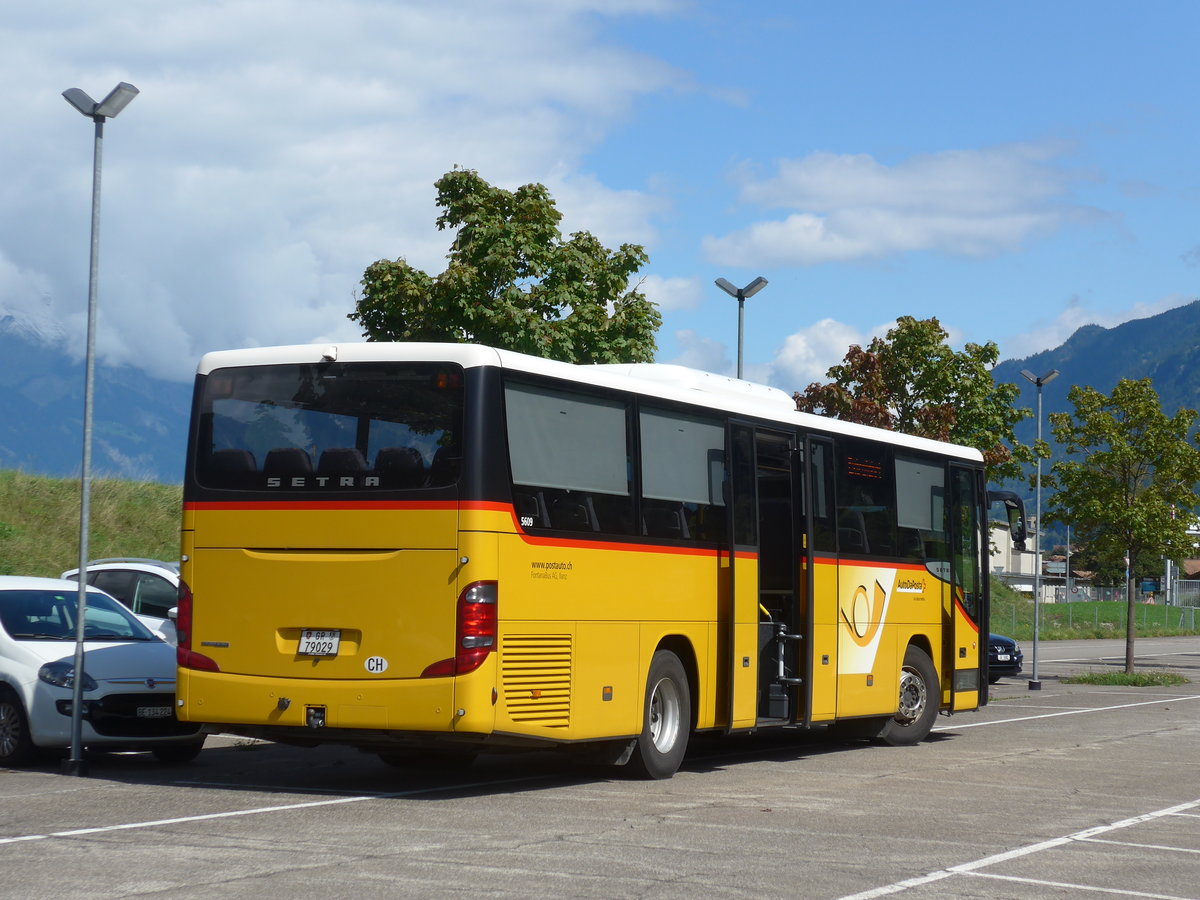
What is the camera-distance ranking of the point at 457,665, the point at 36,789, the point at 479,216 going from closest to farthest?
1. the point at 457,665
2. the point at 36,789
3. the point at 479,216

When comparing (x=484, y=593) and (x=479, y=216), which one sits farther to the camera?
(x=479, y=216)

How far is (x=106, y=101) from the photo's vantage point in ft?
49.3

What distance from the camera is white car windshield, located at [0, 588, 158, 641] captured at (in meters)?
14.8

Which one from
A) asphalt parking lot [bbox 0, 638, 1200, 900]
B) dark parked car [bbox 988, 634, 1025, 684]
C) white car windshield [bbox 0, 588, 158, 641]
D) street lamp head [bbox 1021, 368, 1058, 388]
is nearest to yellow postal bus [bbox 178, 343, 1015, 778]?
asphalt parking lot [bbox 0, 638, 1200, 900]

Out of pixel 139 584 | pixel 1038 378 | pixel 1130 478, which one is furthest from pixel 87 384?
pixel 1130 478

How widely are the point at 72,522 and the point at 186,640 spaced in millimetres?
25659

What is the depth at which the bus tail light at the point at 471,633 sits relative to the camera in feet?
38.6

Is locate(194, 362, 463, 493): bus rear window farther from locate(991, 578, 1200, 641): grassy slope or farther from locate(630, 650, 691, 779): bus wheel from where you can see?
locate(991, 578, 1200, 641): grassy slope

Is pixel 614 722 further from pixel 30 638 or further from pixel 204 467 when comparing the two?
pixel 30 638

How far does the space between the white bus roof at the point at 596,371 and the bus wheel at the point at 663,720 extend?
229 centimetres

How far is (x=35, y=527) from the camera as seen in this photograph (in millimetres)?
36219

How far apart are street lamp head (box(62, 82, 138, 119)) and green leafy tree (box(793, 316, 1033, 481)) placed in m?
26.3

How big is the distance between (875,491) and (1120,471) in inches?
845

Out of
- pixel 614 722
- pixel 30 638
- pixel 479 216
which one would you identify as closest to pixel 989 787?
pixel 614 722
